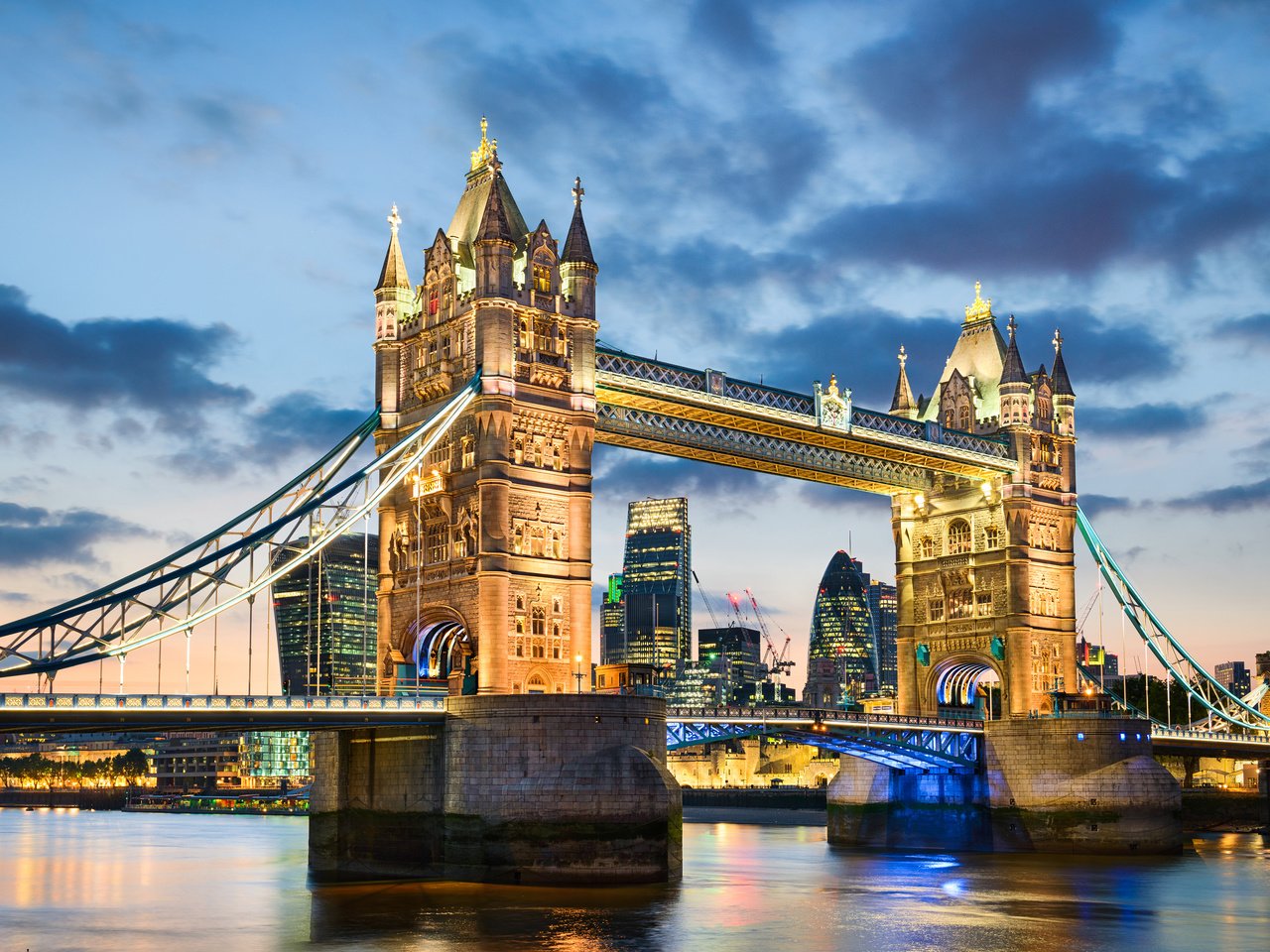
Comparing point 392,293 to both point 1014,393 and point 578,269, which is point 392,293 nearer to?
point 578,269

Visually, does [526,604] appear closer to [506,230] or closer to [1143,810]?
[506,230]

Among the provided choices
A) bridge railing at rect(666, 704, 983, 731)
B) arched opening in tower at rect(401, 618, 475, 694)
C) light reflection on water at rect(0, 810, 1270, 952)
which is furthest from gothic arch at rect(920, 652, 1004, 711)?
arched opening in tower at rect(401, 618, 475, 694)

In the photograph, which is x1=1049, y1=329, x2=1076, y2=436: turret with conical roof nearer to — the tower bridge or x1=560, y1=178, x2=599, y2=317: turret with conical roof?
the tower bridge

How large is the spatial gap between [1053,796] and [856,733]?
10.7 m

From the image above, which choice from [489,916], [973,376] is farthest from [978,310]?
[489,916]

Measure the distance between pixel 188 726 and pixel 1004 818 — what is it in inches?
1814

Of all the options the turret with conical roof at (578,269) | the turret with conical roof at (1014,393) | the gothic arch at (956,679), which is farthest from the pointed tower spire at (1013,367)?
the turret with conical roof at (578,269)

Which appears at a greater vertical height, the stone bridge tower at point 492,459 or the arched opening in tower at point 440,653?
the stone bridge tower at point 492,459

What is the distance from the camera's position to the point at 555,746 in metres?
61.0

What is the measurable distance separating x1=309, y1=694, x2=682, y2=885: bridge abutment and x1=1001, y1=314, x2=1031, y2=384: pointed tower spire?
38423 mm

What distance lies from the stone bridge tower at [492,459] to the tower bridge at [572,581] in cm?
13

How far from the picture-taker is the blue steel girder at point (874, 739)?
77.7m

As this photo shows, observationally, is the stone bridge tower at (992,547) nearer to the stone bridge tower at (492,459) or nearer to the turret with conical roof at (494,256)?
the stone bridge tower at (492,459)

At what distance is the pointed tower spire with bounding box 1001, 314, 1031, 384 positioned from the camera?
93.2 meters
